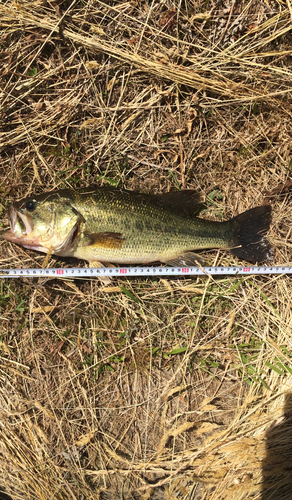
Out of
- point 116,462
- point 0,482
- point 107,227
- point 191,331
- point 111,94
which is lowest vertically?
point 0,482

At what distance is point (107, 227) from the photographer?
3232 mm

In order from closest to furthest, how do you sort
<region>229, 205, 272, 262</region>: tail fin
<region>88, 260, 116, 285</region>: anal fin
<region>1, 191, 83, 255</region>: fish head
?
<region>1, 191, 83, 255</region>: fish head, <region>88, 260, 116, 285</region>: anal fin, <region>229, 205, 272, 262</region>: tail fin

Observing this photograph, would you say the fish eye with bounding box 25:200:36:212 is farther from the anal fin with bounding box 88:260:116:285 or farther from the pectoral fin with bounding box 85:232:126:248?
the anal fin with bounding box 88:260:116:285

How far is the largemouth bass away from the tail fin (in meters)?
0.02

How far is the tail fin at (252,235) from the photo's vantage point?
358 centimetres

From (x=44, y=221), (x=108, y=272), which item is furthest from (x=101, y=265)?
(x=44, y=221)

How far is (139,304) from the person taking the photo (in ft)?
11.9

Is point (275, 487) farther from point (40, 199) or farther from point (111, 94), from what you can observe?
point (111, 94)

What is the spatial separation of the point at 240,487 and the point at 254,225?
9.27 feet

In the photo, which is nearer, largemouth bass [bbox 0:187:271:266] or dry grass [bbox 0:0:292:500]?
largemouth bass [bbox 0:187:271:266]

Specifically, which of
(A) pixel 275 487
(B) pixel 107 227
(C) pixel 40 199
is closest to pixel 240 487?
(A) pixel 275 487

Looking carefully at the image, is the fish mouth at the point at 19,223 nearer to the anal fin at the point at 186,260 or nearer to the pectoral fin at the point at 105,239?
the pectoral fin at the point at 105,239

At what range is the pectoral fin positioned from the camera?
10.6 feet

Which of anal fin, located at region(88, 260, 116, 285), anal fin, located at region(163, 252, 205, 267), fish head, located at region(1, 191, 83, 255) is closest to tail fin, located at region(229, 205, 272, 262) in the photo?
anal fin, located at region(163, 252, 205, 267)
